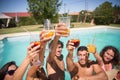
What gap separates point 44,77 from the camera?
2467mm

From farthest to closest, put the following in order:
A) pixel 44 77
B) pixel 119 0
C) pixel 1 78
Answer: pixel 119 0 → pixel 44 77 → pixel 1 78

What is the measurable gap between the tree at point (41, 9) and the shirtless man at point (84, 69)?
1.90 ft

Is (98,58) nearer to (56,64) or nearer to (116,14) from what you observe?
(56,64)

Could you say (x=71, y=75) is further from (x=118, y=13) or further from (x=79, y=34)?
(x=118, y=13)

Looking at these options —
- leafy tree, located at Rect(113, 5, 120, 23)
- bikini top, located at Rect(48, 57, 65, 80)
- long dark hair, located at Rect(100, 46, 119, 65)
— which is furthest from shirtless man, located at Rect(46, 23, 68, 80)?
leafy tree, located at Rect(113, 5, 120, 23)

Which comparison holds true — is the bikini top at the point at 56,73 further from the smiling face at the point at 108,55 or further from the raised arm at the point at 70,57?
the smiling face at the point at 108,55

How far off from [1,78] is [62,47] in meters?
0.76

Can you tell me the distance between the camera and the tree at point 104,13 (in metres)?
2.90

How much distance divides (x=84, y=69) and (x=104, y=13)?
84 cm

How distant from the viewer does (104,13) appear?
9.98ft

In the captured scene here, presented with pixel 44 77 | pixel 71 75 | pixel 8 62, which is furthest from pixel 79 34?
pixel 8 62

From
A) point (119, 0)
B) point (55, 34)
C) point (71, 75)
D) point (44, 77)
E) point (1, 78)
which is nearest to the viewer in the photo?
point (55, 34)

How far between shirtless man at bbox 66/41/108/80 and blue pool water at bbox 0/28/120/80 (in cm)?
9

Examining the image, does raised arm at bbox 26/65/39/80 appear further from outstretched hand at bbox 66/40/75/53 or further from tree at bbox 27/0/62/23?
tree at bbox 27/0/62/23
